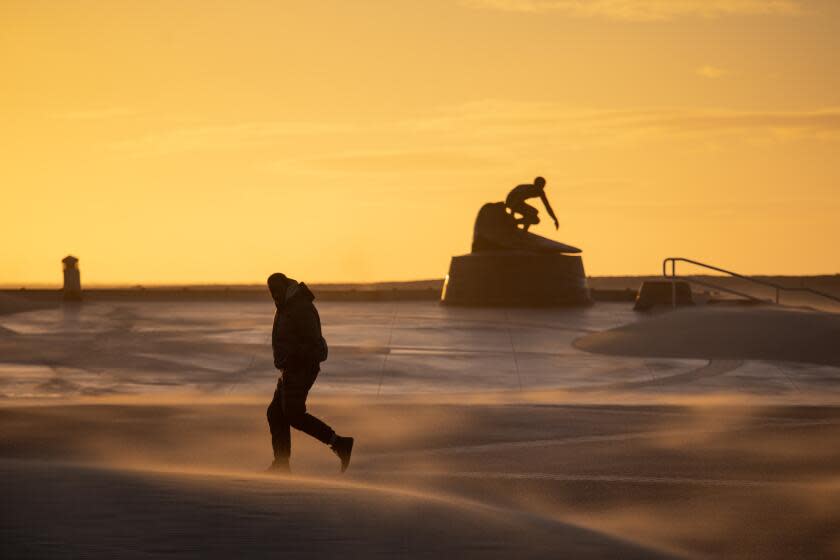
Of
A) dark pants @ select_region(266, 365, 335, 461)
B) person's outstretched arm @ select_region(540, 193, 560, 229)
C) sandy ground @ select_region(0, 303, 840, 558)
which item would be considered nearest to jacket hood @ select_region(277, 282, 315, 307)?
dark pants @ select_region(266, 365, 335, 461)

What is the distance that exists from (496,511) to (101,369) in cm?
1413

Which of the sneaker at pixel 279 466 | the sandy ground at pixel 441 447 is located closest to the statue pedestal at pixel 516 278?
the sandy ground at pixel 441 447

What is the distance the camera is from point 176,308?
1667 inches

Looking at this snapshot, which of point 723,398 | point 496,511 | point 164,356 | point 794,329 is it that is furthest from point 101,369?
point 496,511

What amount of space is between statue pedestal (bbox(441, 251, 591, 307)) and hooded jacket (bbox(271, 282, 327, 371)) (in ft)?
99.3

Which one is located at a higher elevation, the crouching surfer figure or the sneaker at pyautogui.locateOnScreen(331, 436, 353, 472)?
the crouching surfer figure

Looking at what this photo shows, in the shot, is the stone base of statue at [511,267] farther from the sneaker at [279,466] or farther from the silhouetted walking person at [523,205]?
the sneaker at [279,466]

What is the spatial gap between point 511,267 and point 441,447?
28.5 metres

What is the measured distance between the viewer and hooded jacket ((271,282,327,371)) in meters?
10.8

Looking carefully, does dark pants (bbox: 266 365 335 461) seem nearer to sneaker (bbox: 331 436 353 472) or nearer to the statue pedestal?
sneaker (bbox: 331 436 353 472)

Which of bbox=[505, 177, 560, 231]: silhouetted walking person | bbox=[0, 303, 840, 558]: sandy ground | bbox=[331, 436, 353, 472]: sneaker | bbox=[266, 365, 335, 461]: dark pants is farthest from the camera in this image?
bbox=[505, 177, 560, 231]: silhouetted walking person

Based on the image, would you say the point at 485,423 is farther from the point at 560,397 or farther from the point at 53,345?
the point at 53,345

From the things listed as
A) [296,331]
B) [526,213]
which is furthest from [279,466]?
[526,213]

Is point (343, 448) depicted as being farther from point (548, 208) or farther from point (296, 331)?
point (548, 208)
